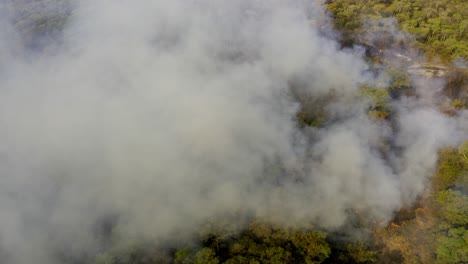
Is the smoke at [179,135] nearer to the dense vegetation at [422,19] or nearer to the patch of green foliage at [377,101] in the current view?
the patch of green foliage at [377,101]

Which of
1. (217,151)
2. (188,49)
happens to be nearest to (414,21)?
(188,49)

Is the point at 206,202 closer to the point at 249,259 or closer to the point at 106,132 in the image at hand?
the point at 249,259

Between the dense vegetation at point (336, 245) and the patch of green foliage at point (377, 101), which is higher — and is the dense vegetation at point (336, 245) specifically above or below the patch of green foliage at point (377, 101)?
below

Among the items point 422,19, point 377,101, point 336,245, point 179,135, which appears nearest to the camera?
point 336,245

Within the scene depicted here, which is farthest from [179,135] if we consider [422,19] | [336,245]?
[422,19]

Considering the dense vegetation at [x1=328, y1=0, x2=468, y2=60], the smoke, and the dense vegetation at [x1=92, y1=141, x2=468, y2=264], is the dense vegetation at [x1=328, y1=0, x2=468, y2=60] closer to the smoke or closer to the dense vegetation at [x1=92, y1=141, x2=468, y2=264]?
the smoke

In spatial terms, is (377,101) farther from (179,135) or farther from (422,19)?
(422,19)

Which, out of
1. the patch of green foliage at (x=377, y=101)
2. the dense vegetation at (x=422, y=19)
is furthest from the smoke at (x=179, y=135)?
the dense vegetation at (x=422, y=19)

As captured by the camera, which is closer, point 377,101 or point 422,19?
point 377,101

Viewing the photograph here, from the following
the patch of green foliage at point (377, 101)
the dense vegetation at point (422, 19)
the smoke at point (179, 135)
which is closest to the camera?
the smoke at point (179, 135)
